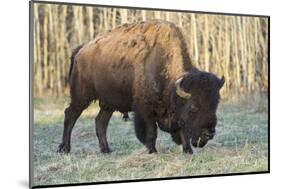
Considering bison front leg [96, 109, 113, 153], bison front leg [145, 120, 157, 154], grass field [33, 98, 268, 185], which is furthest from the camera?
bison front leg [145, 120, 157, 154]

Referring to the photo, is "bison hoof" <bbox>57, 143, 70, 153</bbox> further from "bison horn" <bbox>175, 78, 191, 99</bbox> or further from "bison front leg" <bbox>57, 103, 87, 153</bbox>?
"bison horn" <bbox>175, 78, 191, 99</bbox>

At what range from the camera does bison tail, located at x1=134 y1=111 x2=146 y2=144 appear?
14.0 feet

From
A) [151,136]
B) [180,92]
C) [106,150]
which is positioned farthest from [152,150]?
[180,92]

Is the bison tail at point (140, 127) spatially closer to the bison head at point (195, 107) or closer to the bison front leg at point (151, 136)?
the bison front leg at point (151, 136)

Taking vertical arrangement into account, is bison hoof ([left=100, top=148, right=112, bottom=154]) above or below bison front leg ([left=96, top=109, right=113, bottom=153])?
below

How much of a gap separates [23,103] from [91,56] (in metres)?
0.60

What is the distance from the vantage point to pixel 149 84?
429 centimetres

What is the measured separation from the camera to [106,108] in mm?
4219

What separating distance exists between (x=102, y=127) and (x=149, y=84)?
0.44 meters

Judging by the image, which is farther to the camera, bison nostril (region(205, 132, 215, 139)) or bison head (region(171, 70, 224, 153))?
bison nostril (region(205, 132, 215, 139))

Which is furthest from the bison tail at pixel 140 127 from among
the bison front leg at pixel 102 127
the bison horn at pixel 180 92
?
the bison horn at pixel 180 92

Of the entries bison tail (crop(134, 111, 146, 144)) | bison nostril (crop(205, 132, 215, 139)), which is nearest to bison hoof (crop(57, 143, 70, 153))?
bison tail (crop(134, 111, 146, 144))
